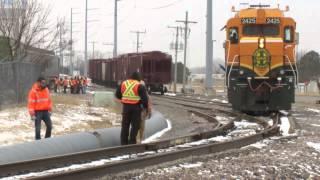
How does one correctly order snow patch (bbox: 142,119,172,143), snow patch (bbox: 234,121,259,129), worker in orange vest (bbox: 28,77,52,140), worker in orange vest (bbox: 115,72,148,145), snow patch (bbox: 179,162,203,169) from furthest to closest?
snow patch (bbox: 234,121,259,129), snow patch (bbox: 142,119,172,143), worker in orange vest (bbox: 28,77,52,140), worker in orange vest (bbox: 115,72,148,145), snow patch (bbox: 179,162,203,169)

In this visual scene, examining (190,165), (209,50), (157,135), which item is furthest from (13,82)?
(209,50)

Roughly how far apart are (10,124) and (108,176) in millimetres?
7691

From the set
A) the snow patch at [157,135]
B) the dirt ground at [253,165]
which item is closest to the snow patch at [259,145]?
the dirt ground at [253,165]

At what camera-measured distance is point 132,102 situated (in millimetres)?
12055

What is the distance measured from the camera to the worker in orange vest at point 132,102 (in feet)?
39.4

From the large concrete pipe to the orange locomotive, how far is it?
9.58 m

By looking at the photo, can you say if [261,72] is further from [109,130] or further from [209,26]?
[209,26]

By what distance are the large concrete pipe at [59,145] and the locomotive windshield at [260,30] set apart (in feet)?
33.7

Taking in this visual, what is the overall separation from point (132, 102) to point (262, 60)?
35.8ft

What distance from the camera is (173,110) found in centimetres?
2678

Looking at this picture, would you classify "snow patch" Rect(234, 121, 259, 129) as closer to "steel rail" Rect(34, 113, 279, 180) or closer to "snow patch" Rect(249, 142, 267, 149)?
"steel rail" Rect(34, 113, 279, 180)

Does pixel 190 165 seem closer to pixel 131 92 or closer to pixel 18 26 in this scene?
pixel 131 92

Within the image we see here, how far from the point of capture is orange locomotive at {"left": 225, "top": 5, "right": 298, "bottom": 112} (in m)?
21.8

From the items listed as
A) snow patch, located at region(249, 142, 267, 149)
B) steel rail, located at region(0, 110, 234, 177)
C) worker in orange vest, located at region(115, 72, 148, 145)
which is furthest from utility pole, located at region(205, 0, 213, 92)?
worker in orange vest, located at region(115, 72, 148, 145)
